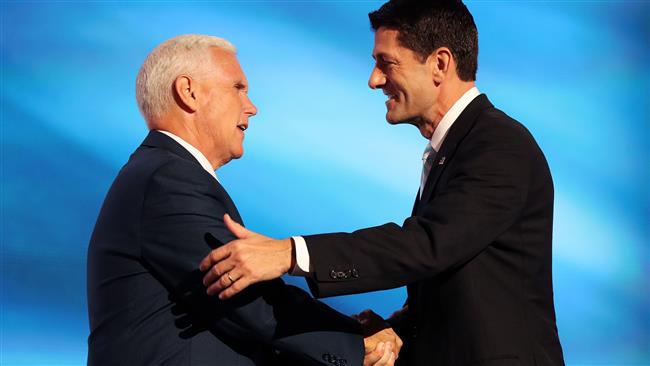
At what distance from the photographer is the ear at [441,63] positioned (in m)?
2.25

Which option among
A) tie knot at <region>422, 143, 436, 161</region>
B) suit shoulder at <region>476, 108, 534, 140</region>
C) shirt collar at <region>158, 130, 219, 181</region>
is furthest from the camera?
tie knot at <region>422, 143, 436, 161</region>

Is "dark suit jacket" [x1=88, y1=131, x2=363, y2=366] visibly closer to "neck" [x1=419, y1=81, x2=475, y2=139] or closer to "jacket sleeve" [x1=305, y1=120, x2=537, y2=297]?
"jacket sleeve" [x1=305, y1=120, x2=537, y2=297]

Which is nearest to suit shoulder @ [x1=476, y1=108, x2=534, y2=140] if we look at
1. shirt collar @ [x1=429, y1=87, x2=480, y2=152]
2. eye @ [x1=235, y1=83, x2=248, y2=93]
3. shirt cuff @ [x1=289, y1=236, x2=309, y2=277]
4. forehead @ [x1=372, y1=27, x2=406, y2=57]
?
shirt collar @ [x1=429, y1=87, x2=480, y2=152]

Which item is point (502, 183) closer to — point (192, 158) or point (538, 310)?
point (538, 310)

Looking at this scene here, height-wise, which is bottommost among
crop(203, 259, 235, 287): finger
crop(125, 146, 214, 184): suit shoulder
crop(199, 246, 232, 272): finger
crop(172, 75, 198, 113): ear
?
Answer: crop(203, 259, 235, 287): finger

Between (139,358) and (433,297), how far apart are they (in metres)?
0.71

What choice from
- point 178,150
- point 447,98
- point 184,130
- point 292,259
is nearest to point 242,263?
point 292,259

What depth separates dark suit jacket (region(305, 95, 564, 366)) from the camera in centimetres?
185

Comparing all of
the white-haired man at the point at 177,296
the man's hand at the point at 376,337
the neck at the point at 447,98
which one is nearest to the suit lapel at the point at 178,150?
the white-haired man at the point at 177,296

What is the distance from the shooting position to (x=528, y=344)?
195cm

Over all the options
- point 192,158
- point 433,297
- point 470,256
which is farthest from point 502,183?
point 192,158

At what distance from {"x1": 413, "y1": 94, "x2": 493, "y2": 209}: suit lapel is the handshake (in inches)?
15.2

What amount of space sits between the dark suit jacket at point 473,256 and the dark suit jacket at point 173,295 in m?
0.21

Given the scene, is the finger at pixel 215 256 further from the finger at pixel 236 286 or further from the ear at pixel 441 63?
the ear at pixel 441 63
